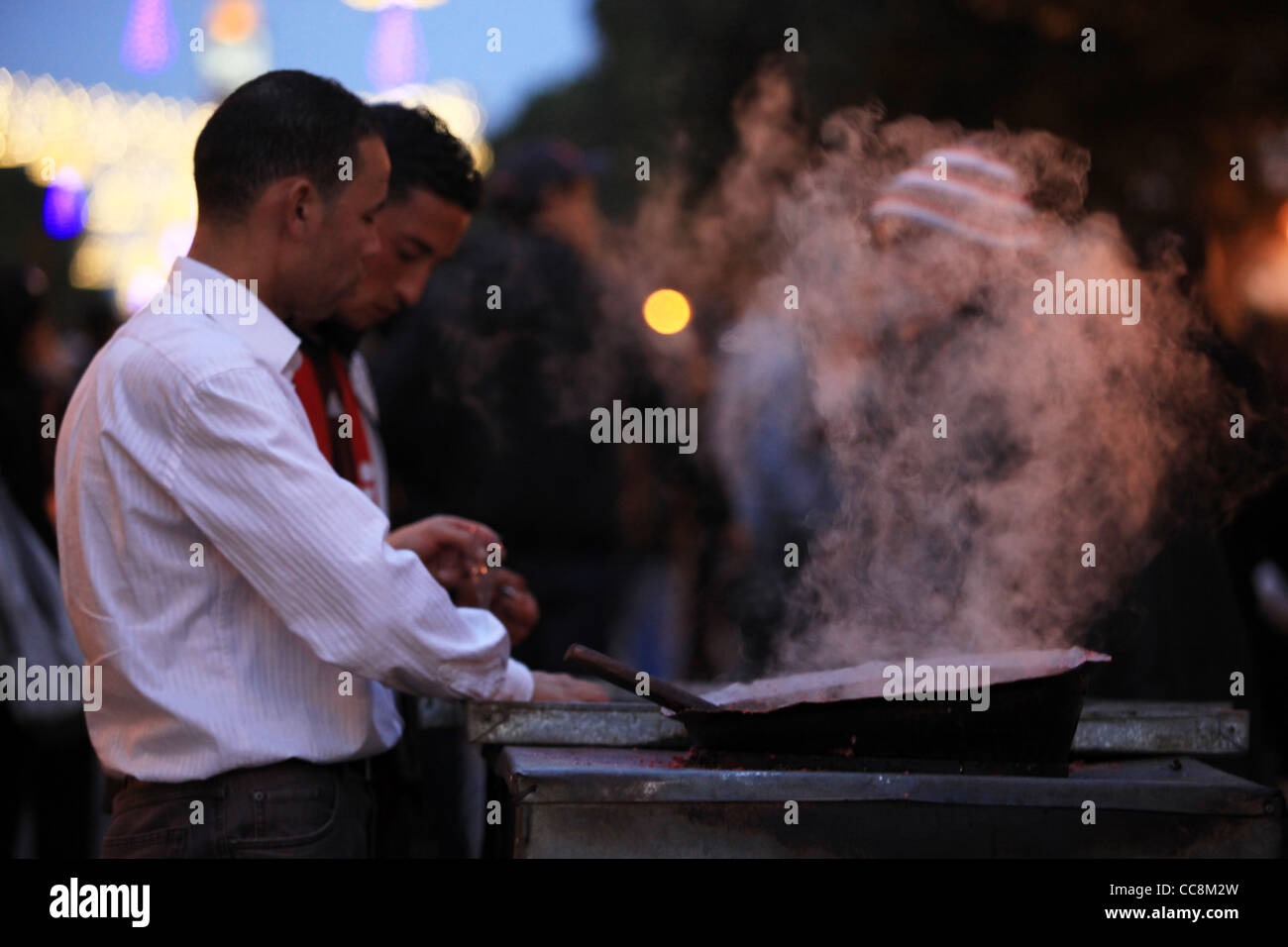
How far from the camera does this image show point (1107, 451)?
357cm

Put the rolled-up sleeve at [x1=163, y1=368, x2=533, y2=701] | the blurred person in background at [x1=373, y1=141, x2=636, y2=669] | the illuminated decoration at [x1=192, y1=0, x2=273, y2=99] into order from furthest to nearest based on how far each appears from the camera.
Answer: the illuminated decoration at [x1=192, y1=0, x2=273, y2=99], the blurred person in background at [x1=373, y1=141, x2=636, y2=669], the rolled-up sleeve at [x1=163, y1=368, x2=533, y2=701]

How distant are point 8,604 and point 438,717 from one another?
1.74m

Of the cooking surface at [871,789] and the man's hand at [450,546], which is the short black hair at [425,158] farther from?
the cooking surface at [871,789]

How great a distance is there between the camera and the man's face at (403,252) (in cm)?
360

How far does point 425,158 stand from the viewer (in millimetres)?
3693

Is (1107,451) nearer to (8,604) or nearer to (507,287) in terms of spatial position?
(507,287)

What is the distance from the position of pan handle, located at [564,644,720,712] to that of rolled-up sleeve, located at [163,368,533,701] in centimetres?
42

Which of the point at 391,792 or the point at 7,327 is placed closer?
the point at 391,792

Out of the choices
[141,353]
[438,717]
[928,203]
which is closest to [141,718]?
[141,353]

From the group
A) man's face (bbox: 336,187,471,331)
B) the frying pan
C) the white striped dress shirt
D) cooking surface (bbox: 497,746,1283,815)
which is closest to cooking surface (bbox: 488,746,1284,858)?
cooking surface (bbox: 497,746,1283,815)

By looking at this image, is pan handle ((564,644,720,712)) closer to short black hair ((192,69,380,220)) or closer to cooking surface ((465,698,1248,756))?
cooking surface ((465,698,1248,756))

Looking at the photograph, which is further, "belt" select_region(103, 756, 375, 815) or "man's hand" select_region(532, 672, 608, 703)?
"man's hand" select_region(532, 672, 608, 703)

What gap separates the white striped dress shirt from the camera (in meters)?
2.35

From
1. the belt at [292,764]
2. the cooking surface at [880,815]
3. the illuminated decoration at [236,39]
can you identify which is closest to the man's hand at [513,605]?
the belt at [292,764]
